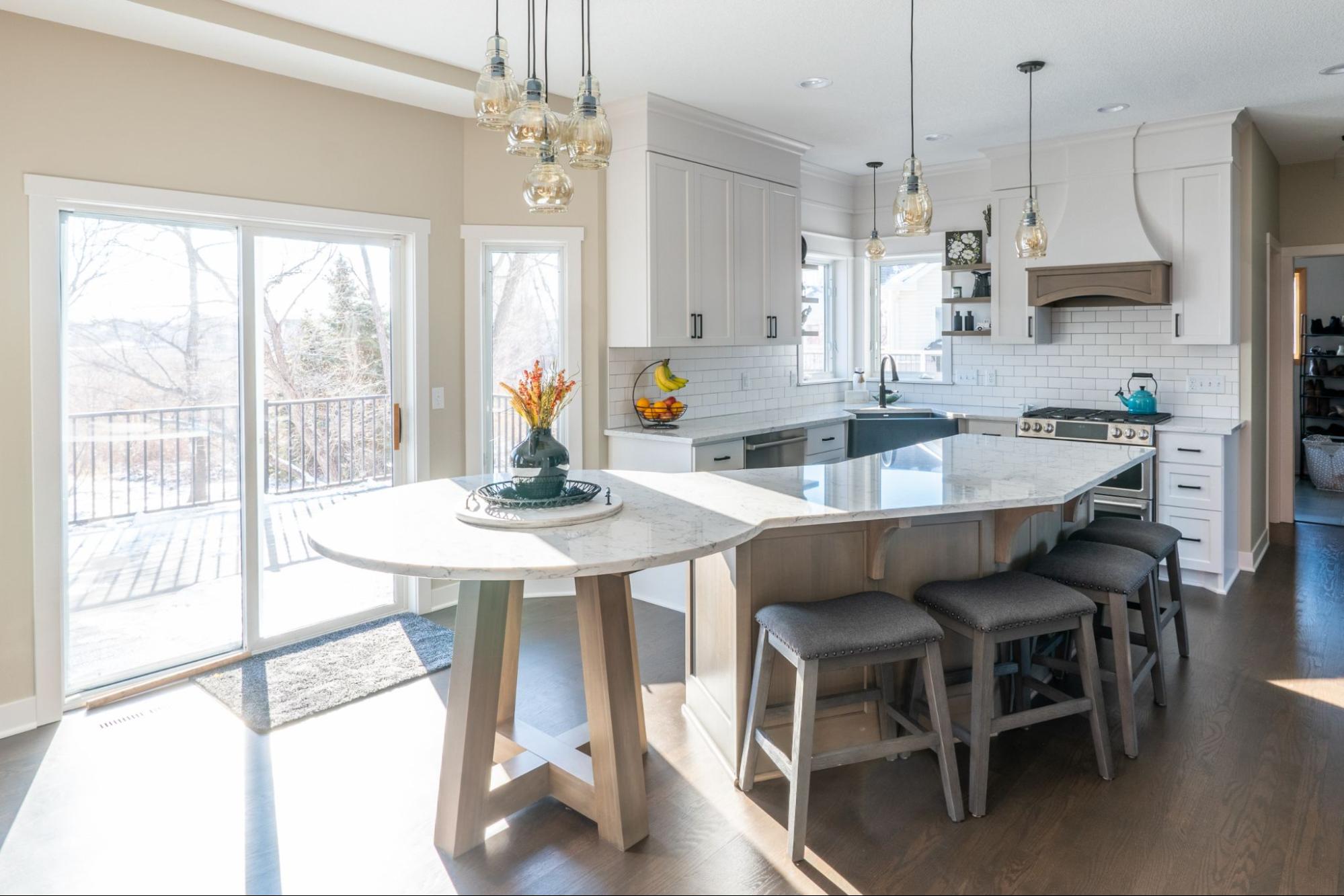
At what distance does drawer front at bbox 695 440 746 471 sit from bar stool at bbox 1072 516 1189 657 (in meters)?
1.80

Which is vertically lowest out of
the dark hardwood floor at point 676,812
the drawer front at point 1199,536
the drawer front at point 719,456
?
the dark hardwood floor at point 676,812

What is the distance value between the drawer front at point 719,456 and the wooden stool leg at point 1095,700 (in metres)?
2.16

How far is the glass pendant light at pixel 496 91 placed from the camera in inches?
82.0

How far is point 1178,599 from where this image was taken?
366 cm

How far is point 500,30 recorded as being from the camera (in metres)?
3.60

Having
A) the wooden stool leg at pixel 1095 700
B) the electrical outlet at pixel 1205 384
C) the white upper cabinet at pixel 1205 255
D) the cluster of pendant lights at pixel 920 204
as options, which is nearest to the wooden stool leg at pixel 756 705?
the wooden stool leg at pixel 1095 700

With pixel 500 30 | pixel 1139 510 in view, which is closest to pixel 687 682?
pixel 500 30

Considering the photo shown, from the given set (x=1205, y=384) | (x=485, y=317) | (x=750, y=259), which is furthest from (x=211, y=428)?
(x=1205, y=384)

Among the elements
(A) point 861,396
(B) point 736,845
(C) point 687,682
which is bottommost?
(B) point 736,845

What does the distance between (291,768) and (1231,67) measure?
4.99 meters

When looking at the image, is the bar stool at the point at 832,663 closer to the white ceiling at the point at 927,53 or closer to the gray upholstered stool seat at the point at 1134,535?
the gray upholstered stool seat at the point at 1134,535

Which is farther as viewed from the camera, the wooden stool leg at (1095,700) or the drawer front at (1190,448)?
Result: the drawer front at (1190,448)

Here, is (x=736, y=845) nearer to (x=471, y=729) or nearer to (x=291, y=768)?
(x=471, y=729)

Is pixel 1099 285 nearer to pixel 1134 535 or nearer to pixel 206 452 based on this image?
pixel 1134 535
